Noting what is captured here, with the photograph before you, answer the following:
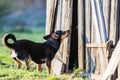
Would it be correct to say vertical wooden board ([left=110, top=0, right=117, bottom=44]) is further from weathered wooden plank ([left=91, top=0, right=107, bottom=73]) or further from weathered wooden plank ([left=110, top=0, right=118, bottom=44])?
weathered wooden plank ([left=91, top=0, right=107, bottom=73])

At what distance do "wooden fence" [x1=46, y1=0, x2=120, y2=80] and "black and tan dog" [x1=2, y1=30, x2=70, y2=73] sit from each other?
0.32 m

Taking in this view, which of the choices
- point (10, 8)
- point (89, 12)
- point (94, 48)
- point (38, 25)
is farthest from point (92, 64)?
point (10, 8)

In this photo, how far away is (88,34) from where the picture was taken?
1320cm

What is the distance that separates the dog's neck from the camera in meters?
13.4

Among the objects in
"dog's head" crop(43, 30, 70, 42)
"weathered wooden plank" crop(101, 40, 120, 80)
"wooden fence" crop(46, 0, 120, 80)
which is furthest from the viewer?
"dog's head" crop(43, 30, 70, 42)

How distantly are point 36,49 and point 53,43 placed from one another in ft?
1.73

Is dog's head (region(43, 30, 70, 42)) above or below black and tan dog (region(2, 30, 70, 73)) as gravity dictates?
above

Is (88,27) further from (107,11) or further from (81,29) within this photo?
(107,11)

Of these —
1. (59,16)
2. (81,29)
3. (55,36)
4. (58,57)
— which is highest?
(59,16)

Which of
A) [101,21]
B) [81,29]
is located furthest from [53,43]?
[101,21]

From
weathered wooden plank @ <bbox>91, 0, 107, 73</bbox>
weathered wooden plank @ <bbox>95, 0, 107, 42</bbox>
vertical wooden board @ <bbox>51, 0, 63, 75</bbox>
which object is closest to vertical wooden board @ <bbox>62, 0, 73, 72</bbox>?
vertical wooden board @ <bbox>51, 0, 63, 75</bbox>

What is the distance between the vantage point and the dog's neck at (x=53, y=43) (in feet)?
43.9

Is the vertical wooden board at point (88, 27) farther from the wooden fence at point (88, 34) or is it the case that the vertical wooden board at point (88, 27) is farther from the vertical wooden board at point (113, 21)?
the vertical wooden board at point (113, 21)

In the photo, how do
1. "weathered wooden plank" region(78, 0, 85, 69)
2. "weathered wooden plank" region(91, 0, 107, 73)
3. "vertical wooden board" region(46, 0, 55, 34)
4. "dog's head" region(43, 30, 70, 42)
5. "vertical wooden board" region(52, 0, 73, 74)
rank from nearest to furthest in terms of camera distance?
"weathered wooden plank" region(91, 0, 107, 73), "dog's head" region(43, 30, 70, 42), "weathered wooden plank" region(78, 0, 85, 69), "vertical wooden board" region(52, 0, 73, 74), "vertical wooden board" region(46, 0, 55, 34)
